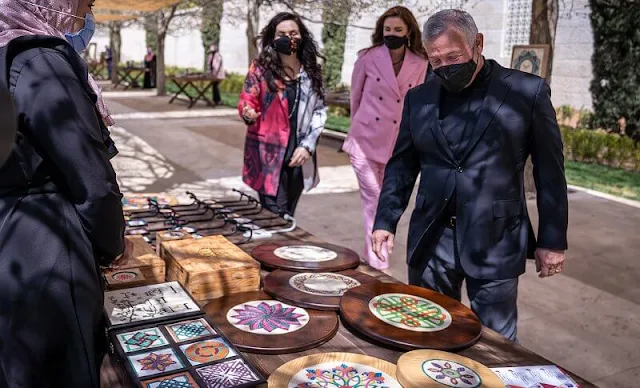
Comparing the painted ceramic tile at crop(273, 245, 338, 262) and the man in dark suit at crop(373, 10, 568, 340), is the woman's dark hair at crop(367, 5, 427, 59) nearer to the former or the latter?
the man in dark suit at crop(373, 10, 568, 340)

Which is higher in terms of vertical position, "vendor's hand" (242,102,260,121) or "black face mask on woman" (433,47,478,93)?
"black face mask on woman" (433,47,478,93)

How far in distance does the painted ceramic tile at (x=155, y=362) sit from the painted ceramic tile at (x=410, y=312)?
23.9 inches

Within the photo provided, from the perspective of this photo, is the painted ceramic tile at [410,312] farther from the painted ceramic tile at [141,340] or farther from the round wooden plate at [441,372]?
the painted ceramic tile at [141,340]

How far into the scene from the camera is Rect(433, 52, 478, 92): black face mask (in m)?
2.14

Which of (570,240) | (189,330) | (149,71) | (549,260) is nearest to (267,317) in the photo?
(189,330)

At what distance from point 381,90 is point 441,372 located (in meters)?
2.83

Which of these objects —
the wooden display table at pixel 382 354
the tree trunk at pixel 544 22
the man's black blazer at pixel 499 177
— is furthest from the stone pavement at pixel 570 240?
the tree trunk at pixel 544 22

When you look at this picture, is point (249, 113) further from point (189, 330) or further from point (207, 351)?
point (207, 351)

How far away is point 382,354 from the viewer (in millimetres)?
1636

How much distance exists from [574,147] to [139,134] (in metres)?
7.50

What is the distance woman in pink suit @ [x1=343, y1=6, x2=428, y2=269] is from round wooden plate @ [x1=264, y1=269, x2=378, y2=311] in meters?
1.84

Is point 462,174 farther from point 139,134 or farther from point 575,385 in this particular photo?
point 139,134

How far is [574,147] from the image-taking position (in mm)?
9938

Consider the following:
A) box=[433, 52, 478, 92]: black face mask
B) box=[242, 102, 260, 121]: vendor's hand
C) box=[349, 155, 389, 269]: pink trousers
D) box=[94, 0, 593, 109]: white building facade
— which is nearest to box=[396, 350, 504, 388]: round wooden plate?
box=[433, 52, 478, 92]: black face mask
